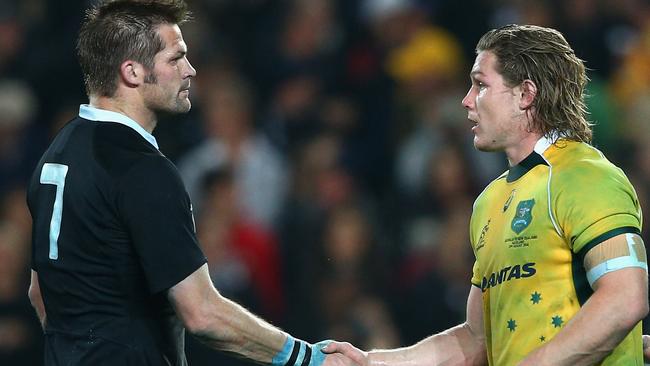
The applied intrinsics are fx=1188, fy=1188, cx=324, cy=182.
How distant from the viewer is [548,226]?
4.34m

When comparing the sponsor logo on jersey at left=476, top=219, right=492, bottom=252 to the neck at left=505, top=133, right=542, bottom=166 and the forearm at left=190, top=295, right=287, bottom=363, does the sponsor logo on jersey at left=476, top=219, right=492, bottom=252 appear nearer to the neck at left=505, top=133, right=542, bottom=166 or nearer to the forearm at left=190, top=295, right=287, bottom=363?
the neck at left=505, top=133, right=542, bottom=166

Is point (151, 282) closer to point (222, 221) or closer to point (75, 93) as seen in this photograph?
point (222, 221)

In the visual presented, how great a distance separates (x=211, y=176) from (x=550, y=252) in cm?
524

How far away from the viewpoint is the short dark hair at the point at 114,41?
15.4 feet

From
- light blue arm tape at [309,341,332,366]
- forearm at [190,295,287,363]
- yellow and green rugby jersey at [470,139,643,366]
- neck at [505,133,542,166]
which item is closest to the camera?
yellow and green rugby jersey at [470,139,643,366]

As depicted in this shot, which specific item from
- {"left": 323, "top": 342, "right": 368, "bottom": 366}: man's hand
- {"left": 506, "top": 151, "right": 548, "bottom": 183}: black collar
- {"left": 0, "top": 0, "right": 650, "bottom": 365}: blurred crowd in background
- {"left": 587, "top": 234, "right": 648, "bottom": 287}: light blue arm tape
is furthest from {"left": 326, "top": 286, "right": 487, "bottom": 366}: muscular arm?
{"left": 0, "top": 0, "right": 650, "bottom": 365}: blurred crowd in background

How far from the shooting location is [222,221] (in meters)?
9.07

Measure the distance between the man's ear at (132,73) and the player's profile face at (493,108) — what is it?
133cm

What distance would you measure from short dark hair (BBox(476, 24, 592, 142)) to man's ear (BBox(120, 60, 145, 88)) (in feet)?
4.66

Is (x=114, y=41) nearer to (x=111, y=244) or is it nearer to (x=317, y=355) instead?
(x=111, y=244)

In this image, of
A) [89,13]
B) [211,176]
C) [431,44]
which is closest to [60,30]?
[211,176]

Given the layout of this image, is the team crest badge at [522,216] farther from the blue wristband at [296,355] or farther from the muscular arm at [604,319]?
the blue wristband at [296,355]

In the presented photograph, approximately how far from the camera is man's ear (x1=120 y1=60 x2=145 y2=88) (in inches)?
184

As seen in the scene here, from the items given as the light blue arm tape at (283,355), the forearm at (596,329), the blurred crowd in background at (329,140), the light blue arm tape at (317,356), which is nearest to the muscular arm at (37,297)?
the light blue arm tape at (283,355)
